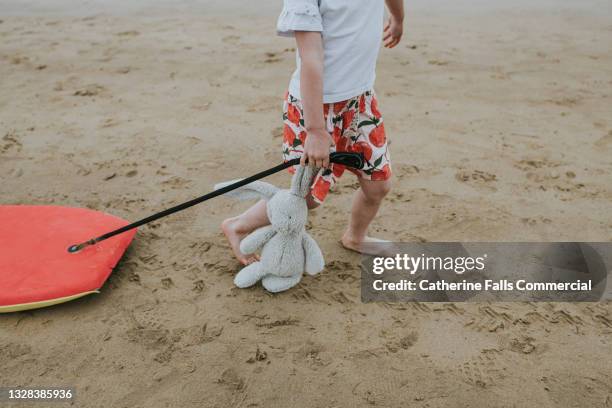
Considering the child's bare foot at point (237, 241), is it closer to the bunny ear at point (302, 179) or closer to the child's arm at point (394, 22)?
the bunny ear at point (302, 179)

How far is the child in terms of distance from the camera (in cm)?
134

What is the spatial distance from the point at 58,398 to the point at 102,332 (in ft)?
0.76

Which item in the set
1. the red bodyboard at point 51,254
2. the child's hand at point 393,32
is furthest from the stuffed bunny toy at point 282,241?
the child's hand at point 393,32

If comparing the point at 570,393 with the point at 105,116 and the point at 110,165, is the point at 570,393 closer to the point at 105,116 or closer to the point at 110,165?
the point at 110,165

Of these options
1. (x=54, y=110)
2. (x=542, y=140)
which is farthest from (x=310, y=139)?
(x=54, y=110)

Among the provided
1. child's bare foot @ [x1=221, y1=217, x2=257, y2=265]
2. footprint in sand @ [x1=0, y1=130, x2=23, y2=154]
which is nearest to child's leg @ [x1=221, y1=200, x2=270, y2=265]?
child's bare foot @ [x1=221, y1=217, x2=257, y2=265]

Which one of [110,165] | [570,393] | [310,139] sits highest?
[310,139]

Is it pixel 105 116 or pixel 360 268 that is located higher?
pixel 105 116

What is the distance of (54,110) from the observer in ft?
9.67

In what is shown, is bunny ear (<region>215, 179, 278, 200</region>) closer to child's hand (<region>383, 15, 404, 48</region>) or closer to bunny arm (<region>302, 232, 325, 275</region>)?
bunny arm (<region>302, 232, 325, 275</region>)

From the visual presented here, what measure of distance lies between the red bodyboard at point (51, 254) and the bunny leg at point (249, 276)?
1.36 ft

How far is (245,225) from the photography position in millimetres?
1771

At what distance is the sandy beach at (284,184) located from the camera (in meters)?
1.41

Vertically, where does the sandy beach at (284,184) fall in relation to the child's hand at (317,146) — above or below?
below
